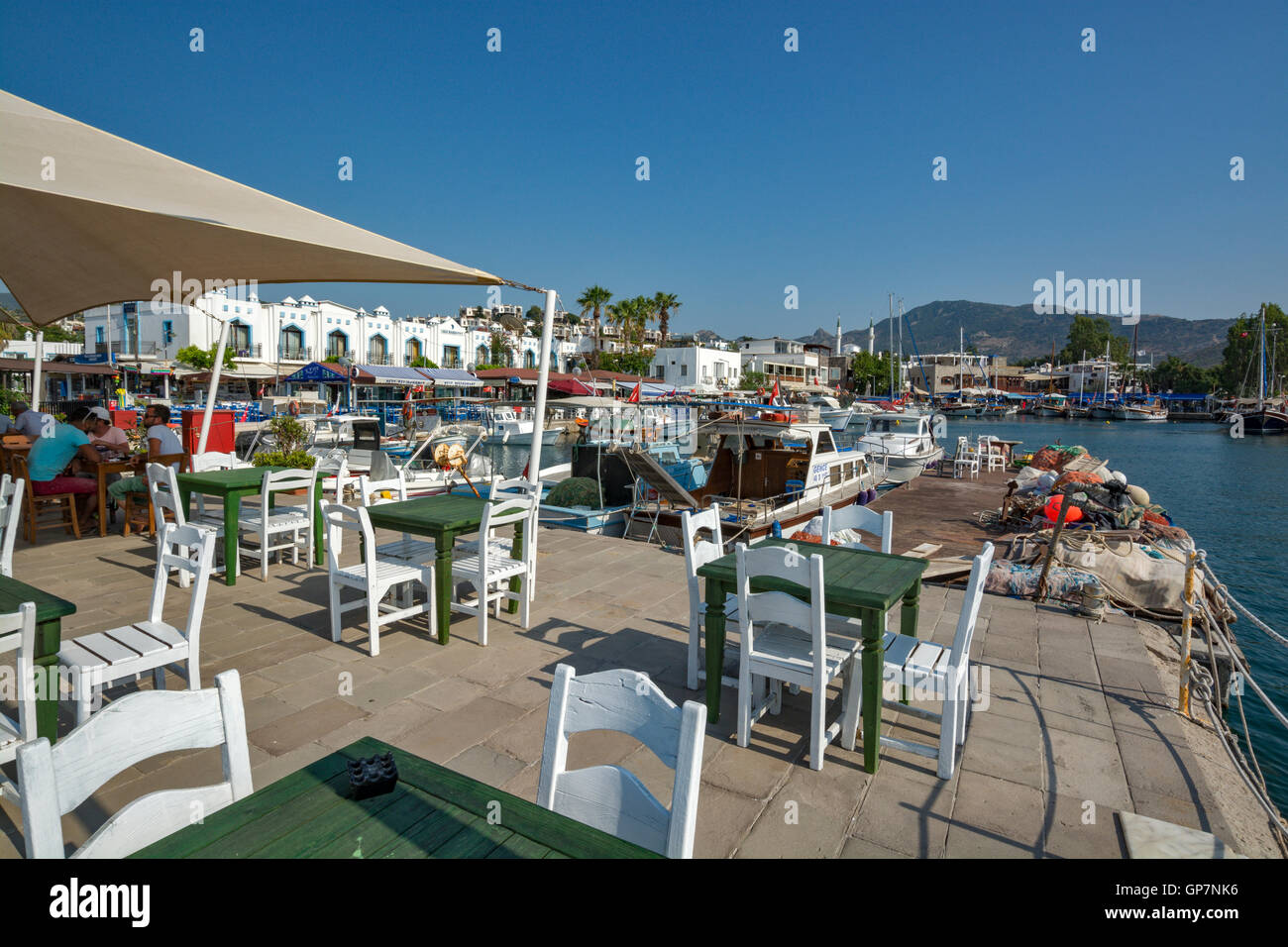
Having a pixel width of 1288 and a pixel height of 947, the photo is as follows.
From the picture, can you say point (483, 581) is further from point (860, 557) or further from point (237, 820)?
point (237, 820)

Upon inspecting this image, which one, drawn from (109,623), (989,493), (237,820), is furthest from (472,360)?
(237,820)

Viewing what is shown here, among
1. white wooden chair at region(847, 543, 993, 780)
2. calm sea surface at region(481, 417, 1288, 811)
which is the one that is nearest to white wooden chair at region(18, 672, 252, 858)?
white wooden chair at region(847, 543, 993, 780)

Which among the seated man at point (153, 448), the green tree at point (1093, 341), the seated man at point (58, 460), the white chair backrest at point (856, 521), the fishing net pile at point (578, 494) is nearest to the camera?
the white chair backrest at point (856, 521)

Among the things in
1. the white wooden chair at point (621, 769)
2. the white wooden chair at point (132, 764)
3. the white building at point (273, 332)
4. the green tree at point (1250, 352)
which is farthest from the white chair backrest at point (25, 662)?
the green tree at point (1250, 352)

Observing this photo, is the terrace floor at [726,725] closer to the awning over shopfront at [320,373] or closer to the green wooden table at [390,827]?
the green wooden table at [390,827]

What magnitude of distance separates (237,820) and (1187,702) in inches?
192

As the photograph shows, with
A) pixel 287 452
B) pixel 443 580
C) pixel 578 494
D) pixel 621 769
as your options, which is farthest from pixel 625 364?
pixel 621 769

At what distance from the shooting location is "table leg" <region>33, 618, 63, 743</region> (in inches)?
106

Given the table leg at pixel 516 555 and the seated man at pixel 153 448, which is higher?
the seated man at pixel 153 448

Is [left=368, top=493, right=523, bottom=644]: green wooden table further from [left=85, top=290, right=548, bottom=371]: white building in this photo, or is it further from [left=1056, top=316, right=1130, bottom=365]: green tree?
[left=1056, top=316, right=1130, bottom=365]: green tree

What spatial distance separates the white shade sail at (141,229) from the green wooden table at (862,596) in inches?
90.1

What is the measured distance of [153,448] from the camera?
7.52m

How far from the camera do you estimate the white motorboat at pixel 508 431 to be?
24688 millimetres

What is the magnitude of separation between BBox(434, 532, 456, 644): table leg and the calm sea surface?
23.7 ft
